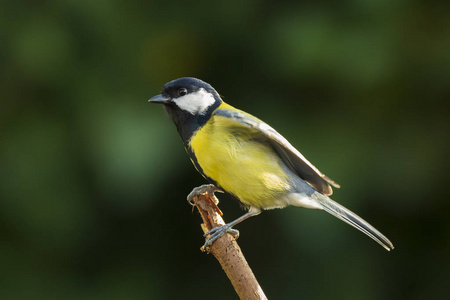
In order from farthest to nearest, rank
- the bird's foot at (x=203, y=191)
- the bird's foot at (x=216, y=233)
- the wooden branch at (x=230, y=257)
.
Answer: the bird's foot at (x=203, y=191), the bird's foot at (x=216, y=233), the wooden branch at (x=230, y=257)

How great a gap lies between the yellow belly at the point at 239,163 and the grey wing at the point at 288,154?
1.4 inches

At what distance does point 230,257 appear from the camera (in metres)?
1.66

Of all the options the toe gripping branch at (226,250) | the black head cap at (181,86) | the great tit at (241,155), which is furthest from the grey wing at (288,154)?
the toe gripping branch at (226,250)

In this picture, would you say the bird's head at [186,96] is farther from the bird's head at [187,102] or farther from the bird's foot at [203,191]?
the bird's foot at [203,191]

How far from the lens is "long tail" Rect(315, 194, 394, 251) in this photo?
74.5 inches

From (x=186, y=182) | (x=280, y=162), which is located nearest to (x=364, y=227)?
(x=280, y=162)

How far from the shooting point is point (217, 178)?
1892 mm

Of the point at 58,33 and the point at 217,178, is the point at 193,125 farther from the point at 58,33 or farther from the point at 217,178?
the point at 58,33

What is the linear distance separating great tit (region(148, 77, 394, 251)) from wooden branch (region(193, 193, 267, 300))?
3.0 inches

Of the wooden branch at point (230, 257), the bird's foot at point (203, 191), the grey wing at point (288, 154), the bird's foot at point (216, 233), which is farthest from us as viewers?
the bird's foot at point (203, 191)

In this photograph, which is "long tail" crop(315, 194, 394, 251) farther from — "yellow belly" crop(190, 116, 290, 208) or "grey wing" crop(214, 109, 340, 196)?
"yellow belly" crop(190, 116, 290, 208)

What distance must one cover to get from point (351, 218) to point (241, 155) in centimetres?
43

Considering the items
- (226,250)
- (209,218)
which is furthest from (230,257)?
(209,218)

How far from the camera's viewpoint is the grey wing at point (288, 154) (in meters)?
1.85
